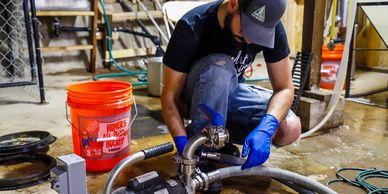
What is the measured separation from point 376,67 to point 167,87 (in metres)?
3.37

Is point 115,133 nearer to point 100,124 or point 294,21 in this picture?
point 100,124

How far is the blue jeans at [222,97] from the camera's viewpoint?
1163 millimetres

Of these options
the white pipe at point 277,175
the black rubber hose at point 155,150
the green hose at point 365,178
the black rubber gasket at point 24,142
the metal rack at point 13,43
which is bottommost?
the green hose at point 365,178

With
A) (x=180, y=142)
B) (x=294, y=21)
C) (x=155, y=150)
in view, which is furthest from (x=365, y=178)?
(x=294, y=21)

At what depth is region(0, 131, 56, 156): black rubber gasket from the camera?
148cm

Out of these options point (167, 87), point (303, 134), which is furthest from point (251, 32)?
point (303, 134)

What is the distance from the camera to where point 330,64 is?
272 centimetres

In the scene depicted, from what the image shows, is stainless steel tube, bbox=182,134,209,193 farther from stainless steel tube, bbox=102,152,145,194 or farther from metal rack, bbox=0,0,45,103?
metal rack, bbox=0,0,45,103

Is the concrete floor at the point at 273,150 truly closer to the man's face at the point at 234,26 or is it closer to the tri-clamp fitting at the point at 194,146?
the tri-clamp fitting at the point at 194,146

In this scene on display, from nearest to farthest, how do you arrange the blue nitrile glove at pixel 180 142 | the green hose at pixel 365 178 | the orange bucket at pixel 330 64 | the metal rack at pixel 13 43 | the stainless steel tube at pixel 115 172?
the stainless steel tube at pixel 115 172 → the blue nitrile glove at pixel 180 142 → the green hose at pixel 365 178 → the orange bucket at pixel 330 64 → the metal rack at pixel 13 43

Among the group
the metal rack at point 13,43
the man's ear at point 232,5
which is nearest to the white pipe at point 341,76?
the man's ear at point 232,5

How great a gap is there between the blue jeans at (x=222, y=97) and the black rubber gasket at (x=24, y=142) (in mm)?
665

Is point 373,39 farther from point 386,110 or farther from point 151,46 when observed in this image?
point 151,46

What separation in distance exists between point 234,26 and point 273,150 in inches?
28.6
